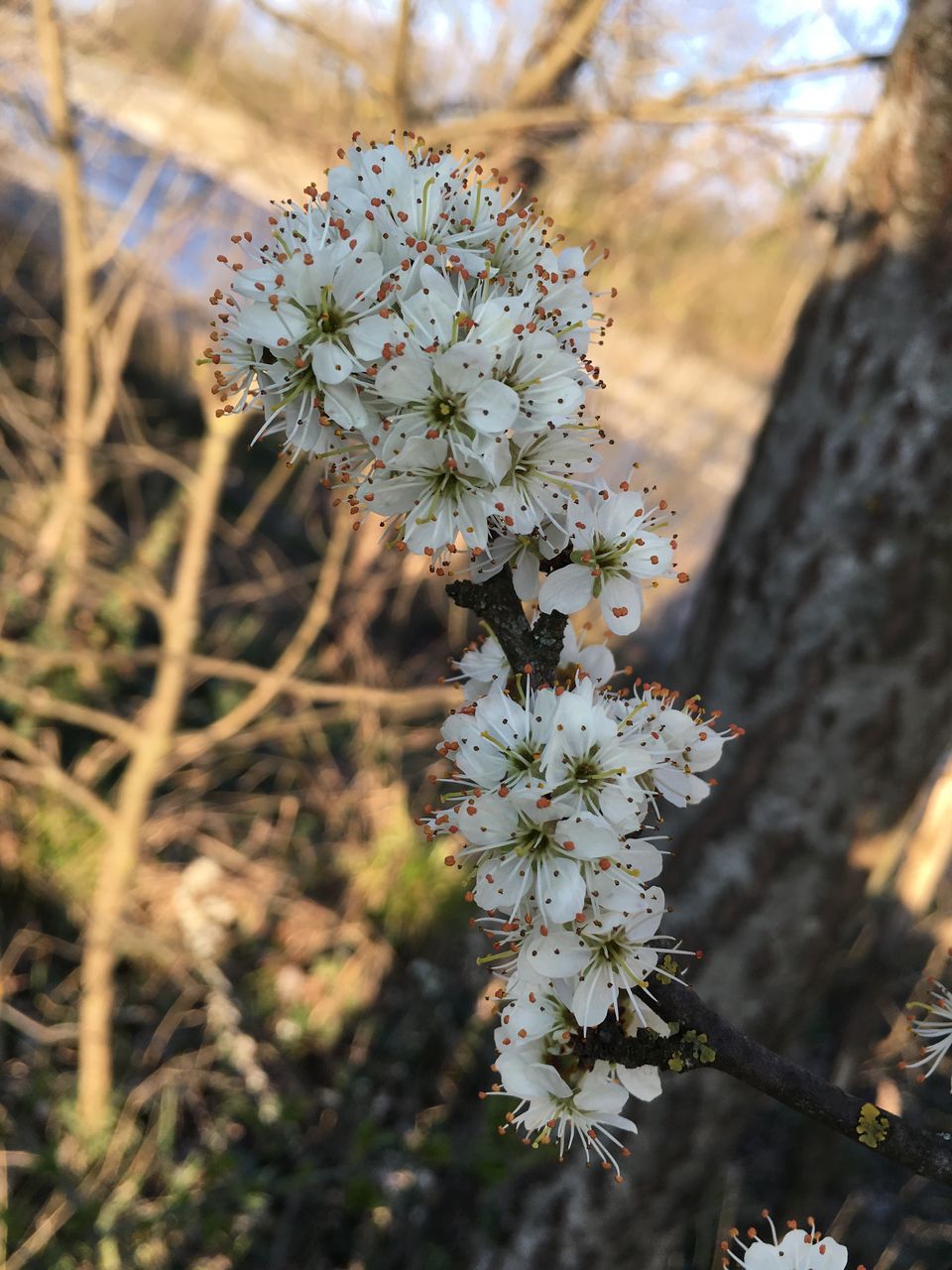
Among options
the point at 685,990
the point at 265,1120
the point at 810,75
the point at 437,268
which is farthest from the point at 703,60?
the point at 265,1120

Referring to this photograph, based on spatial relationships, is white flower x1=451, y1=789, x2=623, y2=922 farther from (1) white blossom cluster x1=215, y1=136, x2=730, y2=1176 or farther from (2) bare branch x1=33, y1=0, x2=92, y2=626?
(2) bare branch x1=33, y1=0, x2=92, y2=626

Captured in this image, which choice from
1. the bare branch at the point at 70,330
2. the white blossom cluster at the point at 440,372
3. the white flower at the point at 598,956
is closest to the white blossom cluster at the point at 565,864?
the white flower at the point at 598,956

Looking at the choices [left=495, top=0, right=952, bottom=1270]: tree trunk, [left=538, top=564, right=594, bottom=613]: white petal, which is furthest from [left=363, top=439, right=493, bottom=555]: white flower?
[left=495, top=0, right=952, bottom=1270]: tree trunk

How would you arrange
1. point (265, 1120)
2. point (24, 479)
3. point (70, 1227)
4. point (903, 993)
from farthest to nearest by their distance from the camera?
point (903, 993) < point (24, 479) < point (265, 1120) < point (70, 1227)

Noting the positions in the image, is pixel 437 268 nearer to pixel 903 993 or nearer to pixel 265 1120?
pixel 265 1120

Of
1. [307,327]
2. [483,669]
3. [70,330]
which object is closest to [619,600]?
[483,669]

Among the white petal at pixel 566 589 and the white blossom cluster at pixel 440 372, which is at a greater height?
the white blossom cluster at pixel 440 372

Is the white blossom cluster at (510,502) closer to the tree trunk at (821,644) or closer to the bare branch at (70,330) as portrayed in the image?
the tree trunk at (821,644)
